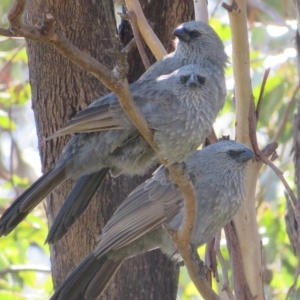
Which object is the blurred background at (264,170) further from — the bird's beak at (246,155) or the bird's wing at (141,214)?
the bird's wing at (141,214)

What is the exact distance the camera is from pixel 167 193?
3.42 meters

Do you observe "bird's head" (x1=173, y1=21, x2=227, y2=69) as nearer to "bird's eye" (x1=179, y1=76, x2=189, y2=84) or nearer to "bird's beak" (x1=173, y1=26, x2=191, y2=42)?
"bird's beak" (x1=173, y1=26, x2=191, y2=42)

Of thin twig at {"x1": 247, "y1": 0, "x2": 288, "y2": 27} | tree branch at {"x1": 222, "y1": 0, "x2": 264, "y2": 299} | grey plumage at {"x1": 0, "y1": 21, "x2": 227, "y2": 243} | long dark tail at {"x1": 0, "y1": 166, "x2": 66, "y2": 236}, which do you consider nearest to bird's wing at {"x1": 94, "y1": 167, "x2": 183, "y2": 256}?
grey plumage at {"x1": 0, "y1": 21, "x2": 227, "y2": 243}

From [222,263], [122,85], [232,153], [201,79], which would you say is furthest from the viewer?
[232,153]

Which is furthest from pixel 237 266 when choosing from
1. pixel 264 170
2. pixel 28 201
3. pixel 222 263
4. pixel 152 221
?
Answer: pixel 264 170

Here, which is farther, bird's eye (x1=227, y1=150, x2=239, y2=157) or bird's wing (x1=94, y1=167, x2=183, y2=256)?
bird's eye (x1=227, y1=150, x2=239, y2=157)

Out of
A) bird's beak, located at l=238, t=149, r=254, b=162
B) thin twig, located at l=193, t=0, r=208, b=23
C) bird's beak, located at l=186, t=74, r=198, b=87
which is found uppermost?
thin twig, located at l=193, t=0, r=208, b=23

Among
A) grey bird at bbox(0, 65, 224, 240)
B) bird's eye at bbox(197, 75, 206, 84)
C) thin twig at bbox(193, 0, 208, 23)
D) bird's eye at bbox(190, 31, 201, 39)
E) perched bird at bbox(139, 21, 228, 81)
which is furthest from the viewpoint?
thin twig at bbox(193, 0, 208, 23)

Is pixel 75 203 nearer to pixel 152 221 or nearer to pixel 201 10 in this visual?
pixel 152 221

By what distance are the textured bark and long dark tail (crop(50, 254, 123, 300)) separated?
0.98 ft

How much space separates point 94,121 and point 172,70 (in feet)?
2.00

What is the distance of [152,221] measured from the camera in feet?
10.9

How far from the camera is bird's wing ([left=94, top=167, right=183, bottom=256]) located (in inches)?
129

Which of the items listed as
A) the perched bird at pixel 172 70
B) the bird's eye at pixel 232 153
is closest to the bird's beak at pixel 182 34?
the perched bird at pixel 172 70
